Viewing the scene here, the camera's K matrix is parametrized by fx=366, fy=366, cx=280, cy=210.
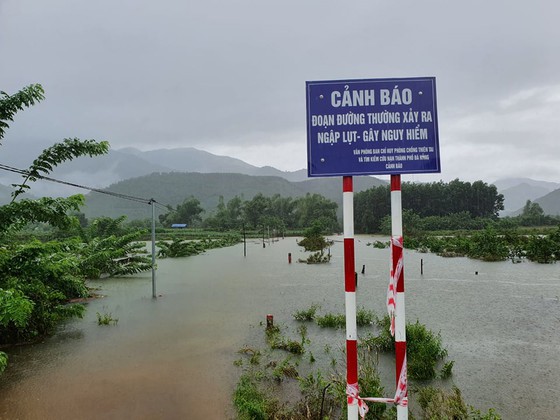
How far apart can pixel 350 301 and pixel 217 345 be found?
22.5 feet

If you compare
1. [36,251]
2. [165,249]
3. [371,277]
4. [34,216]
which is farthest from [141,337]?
[165,249]

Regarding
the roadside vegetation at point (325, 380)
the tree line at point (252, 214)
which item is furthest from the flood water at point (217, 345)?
the tree line at point (252, 214)

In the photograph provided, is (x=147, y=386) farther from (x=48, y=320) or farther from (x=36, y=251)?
(x=48, y=320)

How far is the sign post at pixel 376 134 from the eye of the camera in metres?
Result: 2.83

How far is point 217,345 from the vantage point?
8914mm

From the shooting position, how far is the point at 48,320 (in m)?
9.23

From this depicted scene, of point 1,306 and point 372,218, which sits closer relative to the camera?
point 1,306

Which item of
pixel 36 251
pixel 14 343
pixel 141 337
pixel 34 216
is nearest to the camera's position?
pixel 34 216

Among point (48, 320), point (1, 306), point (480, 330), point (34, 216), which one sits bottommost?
point (480, 330)

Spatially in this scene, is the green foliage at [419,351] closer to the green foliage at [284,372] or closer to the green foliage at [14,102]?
the green foliage at [284,372]

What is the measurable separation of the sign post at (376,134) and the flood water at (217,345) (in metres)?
3.97

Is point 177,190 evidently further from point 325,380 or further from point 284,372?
point 325,380

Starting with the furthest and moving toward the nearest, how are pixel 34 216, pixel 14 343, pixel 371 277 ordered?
pixel 371 277 → pixel 14 343 → pixel 34 216

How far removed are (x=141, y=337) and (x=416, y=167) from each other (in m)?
9.04
